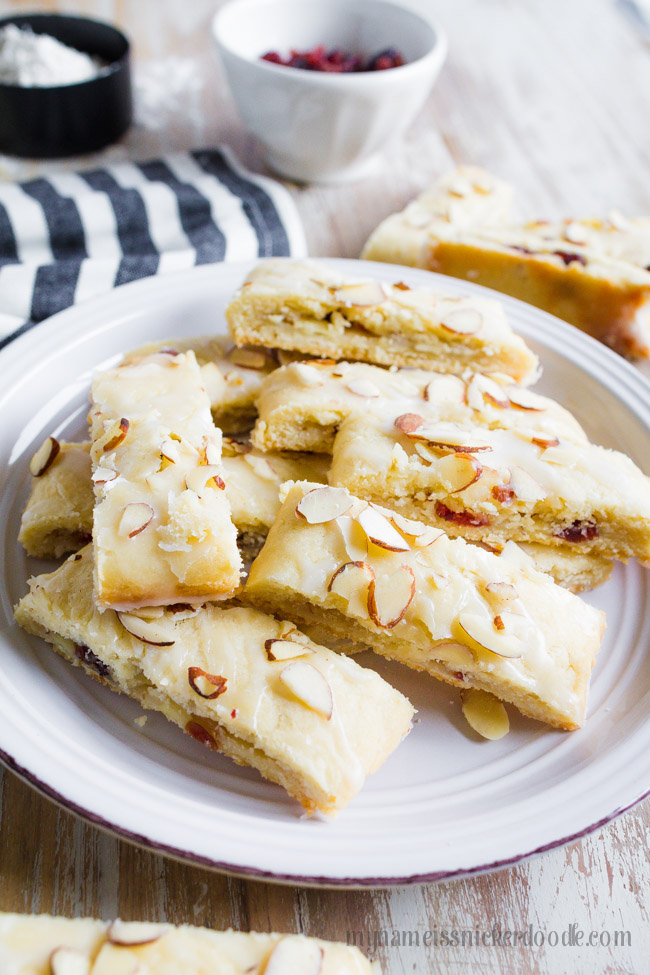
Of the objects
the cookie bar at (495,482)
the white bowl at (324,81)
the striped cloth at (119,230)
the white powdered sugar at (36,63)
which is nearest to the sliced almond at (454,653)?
the cookie bar at (495,482)

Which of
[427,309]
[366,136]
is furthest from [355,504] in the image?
[366,136]

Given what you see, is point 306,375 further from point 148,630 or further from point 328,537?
point 148,630

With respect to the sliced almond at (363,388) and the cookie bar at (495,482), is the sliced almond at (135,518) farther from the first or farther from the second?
the sliced almond at (363,388)

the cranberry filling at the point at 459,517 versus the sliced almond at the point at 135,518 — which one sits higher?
the cranberry filling at the point at 459,517

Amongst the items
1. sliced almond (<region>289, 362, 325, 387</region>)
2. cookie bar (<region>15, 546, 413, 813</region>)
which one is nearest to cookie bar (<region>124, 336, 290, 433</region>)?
sliced almond (<region>289, 362, 325, 387</region>)

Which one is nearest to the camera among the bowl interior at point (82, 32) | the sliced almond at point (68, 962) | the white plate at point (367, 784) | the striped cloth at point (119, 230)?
the sliced almond at point (68, 962)

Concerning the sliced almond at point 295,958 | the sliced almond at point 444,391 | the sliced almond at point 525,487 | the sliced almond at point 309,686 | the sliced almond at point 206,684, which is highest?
the sliced almond at point 525,487

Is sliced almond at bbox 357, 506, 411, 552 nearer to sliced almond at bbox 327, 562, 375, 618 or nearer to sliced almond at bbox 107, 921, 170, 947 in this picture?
sliced almond at bbox 327, 562, 375, 618
